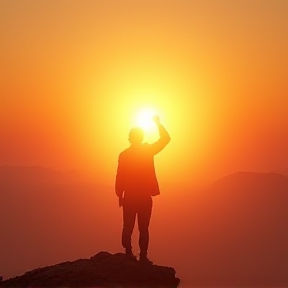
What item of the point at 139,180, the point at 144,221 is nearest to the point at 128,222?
→ the point at 144,221

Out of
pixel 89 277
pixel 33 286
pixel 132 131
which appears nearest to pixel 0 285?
pixel 33 286

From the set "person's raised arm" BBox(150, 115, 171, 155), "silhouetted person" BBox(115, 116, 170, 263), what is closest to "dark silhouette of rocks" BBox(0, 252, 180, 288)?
"silhouetted person" BBox(115, 116, 170, 263)

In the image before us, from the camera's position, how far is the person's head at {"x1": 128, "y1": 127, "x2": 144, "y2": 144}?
14.1 m

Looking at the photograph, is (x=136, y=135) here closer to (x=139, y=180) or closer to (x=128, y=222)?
(x=139, y=180)

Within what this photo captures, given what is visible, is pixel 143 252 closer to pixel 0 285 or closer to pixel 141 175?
pixel 141 175

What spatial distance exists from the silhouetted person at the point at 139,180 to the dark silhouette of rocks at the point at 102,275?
2.16 ft

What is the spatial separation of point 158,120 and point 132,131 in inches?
30.7

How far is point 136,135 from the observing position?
46.2ft

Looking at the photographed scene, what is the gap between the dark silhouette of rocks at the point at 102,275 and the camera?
12.1 m

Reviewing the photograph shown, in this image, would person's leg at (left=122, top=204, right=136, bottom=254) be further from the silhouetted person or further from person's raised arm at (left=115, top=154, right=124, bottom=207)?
person's raised arm at (left=115, top=154, right=124, bottom=207)

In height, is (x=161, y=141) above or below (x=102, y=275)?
above

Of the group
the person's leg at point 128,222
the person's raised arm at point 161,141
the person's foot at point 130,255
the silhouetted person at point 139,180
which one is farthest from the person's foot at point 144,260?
the person's raised arm at point 161,141

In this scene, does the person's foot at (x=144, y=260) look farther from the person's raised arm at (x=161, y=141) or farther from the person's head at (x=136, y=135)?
the person's head at (x=136, y=135)

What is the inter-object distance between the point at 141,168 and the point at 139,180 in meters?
0.30
